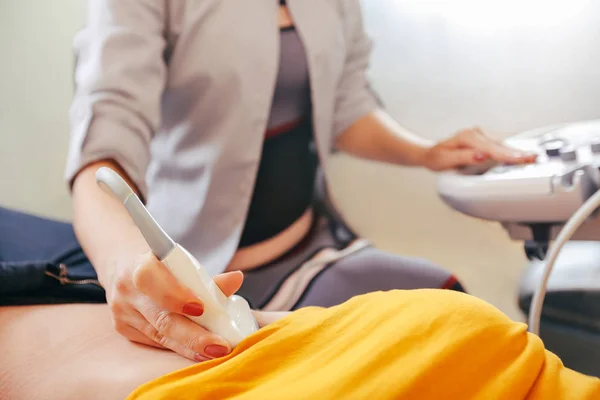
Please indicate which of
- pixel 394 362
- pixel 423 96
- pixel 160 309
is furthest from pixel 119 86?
pixel 423 96

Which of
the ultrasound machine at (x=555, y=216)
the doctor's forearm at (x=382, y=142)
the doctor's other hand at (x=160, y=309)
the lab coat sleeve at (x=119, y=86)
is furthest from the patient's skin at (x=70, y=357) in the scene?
the doctor's forearm at (x=382, y=142)

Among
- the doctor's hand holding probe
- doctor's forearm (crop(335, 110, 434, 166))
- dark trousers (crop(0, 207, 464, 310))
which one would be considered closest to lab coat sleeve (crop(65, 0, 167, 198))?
the doctor's hand holding probe

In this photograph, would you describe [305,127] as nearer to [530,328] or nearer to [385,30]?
[385,30]

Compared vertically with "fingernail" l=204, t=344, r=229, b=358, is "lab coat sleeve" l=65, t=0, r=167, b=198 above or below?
above

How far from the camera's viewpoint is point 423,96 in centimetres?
83

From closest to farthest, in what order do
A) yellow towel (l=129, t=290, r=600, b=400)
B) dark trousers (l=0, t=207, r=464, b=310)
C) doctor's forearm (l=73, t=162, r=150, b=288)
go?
yellow towel (l=129, t=290, r=600, b=400) → doctor's forearm (l=73, t=162, r=150, b=288) → dark trousers (l=0, t=207, r=464, b=310)

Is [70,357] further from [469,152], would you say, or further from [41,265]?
[469,152]

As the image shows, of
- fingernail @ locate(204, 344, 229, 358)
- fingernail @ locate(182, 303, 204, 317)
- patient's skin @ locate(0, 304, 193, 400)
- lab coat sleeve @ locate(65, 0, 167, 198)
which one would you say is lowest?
patient's skin @ locate(0, 304, 193, 400)

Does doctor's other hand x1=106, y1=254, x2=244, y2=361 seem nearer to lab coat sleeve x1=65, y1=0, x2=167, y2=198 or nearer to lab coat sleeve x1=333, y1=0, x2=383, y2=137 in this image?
lab coat sleeve x1=65, y1=0, x2=167, y2=198

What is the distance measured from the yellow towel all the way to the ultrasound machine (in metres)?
0.23

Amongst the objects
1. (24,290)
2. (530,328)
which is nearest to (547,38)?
(530,328)

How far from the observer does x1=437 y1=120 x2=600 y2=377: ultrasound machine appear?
1.66 feet

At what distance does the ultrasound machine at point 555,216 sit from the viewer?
1.66ft

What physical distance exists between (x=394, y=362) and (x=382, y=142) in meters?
0.53
